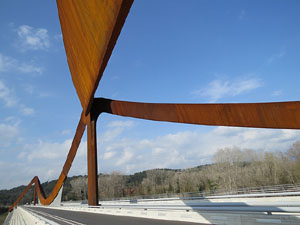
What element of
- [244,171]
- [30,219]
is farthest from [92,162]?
[244,171]

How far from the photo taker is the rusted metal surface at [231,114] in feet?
23.8

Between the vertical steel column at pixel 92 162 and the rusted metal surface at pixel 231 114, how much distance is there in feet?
24.7

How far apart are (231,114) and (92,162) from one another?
13.7 meters

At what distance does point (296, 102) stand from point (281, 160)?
153 ft

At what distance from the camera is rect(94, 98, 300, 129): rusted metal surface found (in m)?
7.25

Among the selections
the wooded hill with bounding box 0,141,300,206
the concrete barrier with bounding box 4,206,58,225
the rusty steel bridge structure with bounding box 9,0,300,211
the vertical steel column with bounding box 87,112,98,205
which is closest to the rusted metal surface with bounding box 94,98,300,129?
the rusty steel bridge structure with bounding box 9,0,300,211

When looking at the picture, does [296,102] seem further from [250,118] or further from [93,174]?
[93,174]

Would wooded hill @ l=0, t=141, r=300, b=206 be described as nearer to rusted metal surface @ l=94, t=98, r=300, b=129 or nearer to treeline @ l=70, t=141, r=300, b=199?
treeline @ l=70, t=141, r=300, b=199

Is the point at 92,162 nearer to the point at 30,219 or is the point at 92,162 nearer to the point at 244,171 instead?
the point at 30,219

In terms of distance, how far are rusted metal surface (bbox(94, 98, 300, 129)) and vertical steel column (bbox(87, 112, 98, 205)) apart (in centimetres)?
753

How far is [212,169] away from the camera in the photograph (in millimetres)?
56406

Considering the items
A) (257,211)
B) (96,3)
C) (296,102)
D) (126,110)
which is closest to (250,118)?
(296,102)

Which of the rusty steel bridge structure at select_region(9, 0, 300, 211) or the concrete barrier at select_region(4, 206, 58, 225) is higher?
the rusty steel bridge structure at select_region(9, 0, 300, 211)

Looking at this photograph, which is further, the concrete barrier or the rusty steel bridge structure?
the concrete barrier
